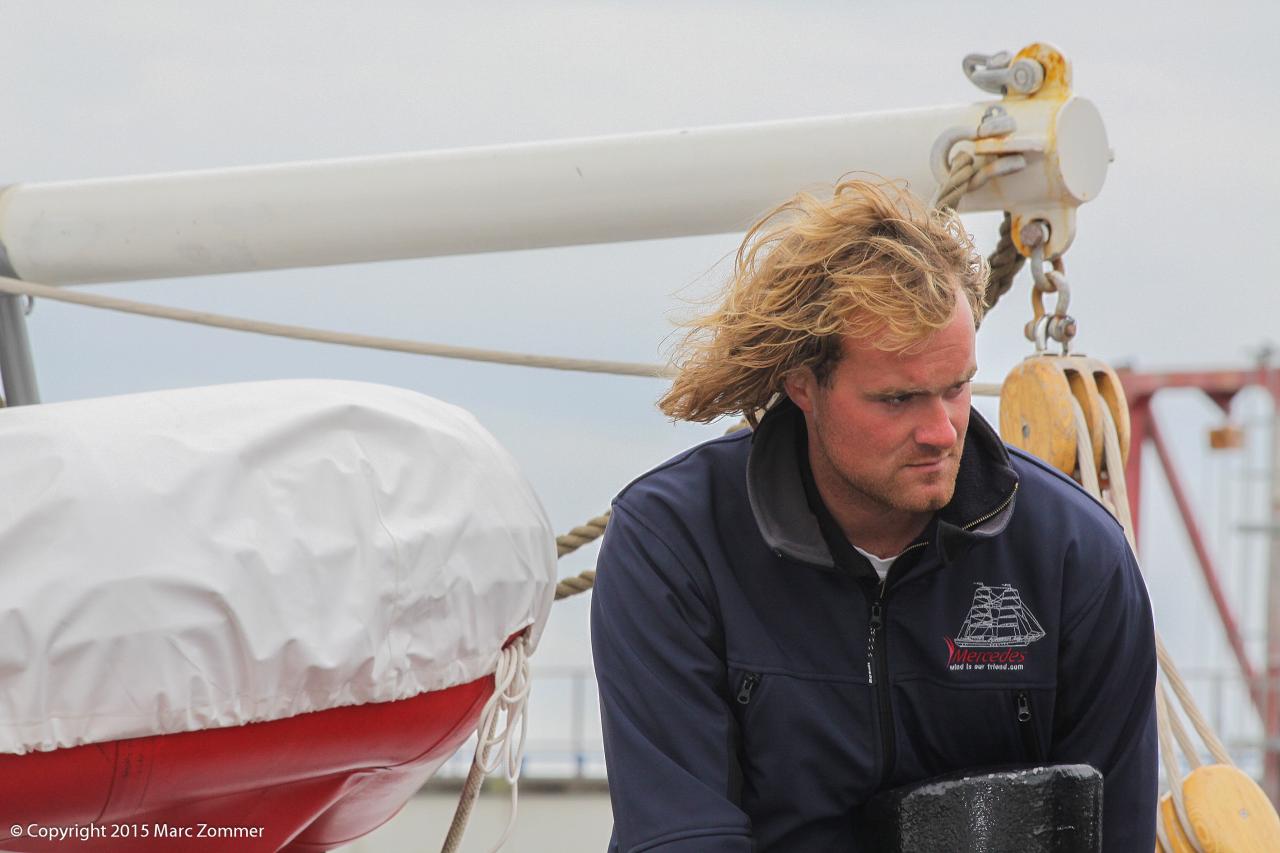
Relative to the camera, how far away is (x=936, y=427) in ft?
4.07

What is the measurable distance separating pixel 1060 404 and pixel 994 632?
1.20 ft

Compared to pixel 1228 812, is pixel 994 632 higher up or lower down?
higher up

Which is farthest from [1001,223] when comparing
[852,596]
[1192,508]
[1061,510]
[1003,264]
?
[1192,508]

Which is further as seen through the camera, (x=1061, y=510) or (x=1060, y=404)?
(x=1060, y=404)

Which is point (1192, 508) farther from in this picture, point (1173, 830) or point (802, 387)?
point (802, 387)

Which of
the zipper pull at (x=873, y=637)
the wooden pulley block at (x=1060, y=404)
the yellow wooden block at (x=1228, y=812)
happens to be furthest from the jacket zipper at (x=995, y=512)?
the yellow wooden block at (x=1228, y=812)

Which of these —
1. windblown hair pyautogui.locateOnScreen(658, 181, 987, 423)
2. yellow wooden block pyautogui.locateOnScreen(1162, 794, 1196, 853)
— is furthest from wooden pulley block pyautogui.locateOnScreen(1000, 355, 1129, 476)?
yellow wooden block pyautogui.locateOnScreen(1162, 794, 1196, 853)

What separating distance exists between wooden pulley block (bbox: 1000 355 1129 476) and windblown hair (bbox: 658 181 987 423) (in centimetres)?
24

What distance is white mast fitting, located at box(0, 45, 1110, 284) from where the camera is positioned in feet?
5.63

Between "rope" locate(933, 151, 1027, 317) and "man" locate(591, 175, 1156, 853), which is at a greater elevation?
"rope" locate(933, 151, 1027, 317)

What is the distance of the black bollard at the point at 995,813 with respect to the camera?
4.01 feet

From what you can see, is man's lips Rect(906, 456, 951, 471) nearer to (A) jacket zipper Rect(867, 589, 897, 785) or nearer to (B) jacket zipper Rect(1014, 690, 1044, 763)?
(A) jacket zipper Rect(867, 589, 897, 785)

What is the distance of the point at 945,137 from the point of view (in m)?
1.72

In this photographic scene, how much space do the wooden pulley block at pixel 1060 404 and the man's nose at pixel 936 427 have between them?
0.40m
